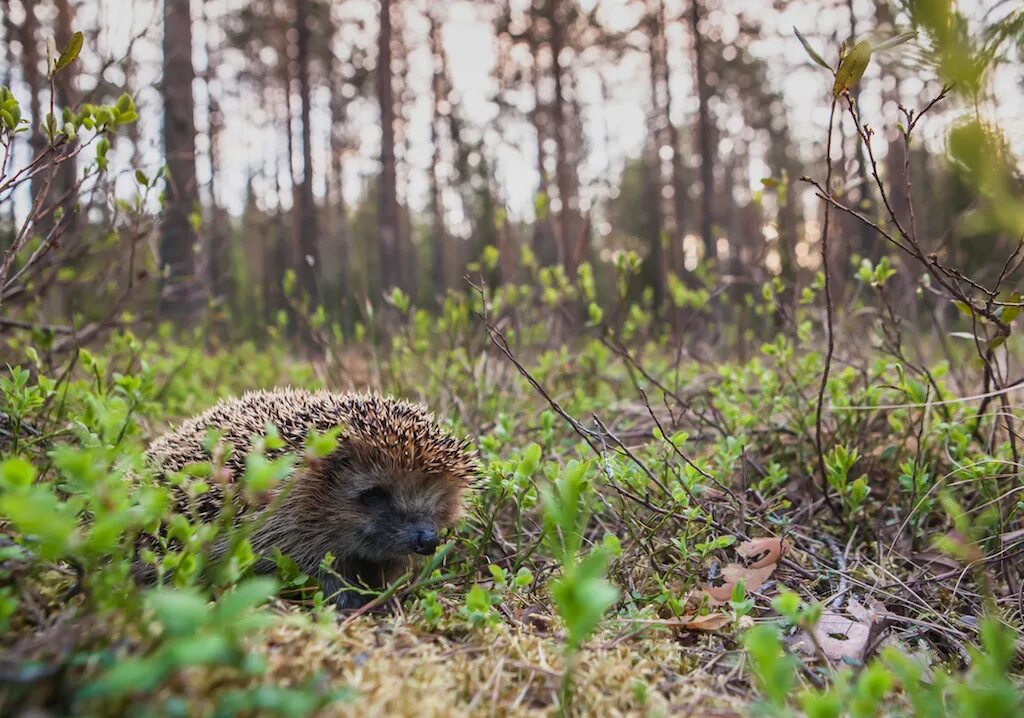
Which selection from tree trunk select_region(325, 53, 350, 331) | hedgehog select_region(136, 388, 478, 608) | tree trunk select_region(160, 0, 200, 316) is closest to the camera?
hedgehog select_region(136, 388, 478, 608)

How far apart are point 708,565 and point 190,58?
11567mm

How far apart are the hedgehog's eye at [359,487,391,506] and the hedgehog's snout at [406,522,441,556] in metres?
0.29

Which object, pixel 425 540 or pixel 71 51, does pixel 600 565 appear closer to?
pixel 425 540

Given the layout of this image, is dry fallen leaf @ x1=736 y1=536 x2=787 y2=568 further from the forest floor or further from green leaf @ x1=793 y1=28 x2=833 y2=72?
green leaf @ x1=793 y1=28 x2=833 y2=72

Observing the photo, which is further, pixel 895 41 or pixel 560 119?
pixel 560 119

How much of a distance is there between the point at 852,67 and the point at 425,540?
257 centimetres

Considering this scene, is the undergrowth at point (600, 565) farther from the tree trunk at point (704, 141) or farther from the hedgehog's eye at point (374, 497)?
the tree trunk at point (704, 141)

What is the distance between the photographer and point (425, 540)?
3186mm

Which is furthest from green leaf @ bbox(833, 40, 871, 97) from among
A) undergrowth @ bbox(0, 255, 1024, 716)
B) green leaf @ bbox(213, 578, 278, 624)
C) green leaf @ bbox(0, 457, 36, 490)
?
green leaf @ bbox(0, 457, 36, 490)

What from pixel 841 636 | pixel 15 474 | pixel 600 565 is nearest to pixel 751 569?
pixel 841 636

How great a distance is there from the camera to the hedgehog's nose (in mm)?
3186

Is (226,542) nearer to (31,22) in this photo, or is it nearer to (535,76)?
(31,22)

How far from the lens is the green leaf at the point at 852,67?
2584 millimetres

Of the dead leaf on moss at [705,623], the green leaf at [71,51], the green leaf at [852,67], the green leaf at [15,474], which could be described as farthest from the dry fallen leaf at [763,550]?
the green leaf at [71,51]
